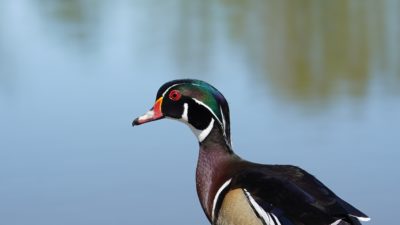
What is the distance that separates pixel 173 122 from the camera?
10320 mm

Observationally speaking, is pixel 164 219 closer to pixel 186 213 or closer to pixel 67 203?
pixel 186 213

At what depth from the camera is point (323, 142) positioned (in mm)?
9680

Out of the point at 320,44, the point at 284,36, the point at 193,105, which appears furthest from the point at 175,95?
the point at 284,36

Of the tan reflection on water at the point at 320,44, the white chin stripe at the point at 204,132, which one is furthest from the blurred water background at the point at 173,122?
the white chin stripe at the point at 204,132

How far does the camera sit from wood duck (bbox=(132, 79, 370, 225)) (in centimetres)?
418

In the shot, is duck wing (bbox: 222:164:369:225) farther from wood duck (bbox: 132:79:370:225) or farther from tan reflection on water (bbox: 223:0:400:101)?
tan reflection on water (bbox: 223:0:400:101)

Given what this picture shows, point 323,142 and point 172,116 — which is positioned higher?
point 172,116

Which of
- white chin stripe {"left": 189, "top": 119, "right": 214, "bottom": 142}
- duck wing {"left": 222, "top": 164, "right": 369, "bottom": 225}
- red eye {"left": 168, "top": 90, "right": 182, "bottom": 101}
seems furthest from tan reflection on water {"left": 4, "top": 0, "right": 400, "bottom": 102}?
duck wing {"left": 222, "top": 164, "right": 369, "bottom": 225}

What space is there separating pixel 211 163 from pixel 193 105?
0.27 meters

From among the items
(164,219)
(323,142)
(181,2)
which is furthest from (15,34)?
(164,219)

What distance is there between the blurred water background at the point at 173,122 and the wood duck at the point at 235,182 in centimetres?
286

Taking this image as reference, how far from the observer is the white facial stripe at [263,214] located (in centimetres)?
426

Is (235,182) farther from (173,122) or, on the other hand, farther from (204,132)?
(173,122)

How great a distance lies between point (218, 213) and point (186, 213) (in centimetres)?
313
